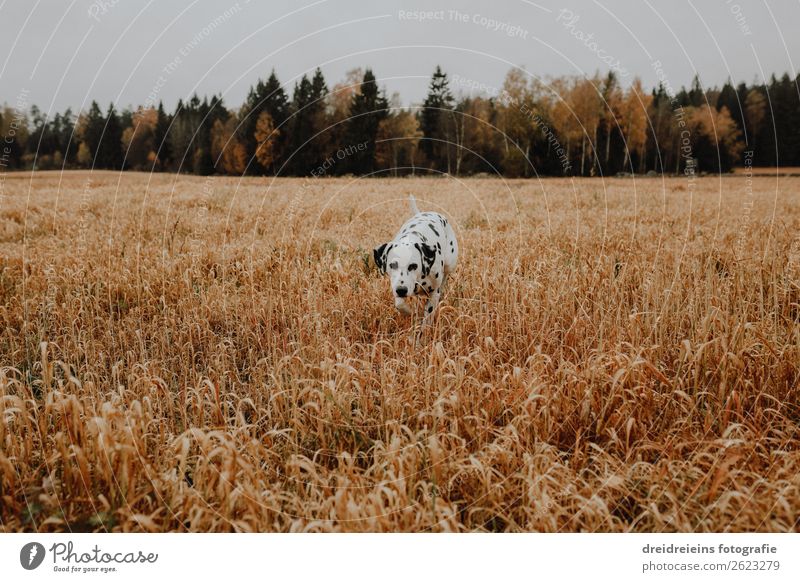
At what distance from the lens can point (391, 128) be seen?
20.5m

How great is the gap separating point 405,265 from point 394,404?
66.1 inches

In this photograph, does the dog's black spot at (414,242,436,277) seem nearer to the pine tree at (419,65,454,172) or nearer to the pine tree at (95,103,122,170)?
the pine tree at (419,65,454,172)

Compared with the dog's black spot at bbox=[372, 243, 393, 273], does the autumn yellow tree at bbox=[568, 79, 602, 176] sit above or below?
above

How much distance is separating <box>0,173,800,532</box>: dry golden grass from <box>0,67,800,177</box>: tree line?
834cm

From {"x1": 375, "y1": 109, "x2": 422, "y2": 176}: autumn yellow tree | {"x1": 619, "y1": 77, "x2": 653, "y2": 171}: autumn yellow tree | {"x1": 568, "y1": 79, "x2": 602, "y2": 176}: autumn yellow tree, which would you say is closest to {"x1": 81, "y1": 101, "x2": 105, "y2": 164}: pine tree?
{"x1": 375, "y1": 109, "x2": 422, "y2": 176}: autumn yellow tree

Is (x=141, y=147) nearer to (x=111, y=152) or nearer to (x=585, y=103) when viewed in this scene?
(x=111, y=152)

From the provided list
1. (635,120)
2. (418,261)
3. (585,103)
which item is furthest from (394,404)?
(635,120)

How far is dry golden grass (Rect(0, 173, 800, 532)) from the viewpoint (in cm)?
Result: 292

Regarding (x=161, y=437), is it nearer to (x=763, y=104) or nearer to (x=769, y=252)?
(x=769, y=252)

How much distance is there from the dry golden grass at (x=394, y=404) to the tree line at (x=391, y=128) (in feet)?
27.4
